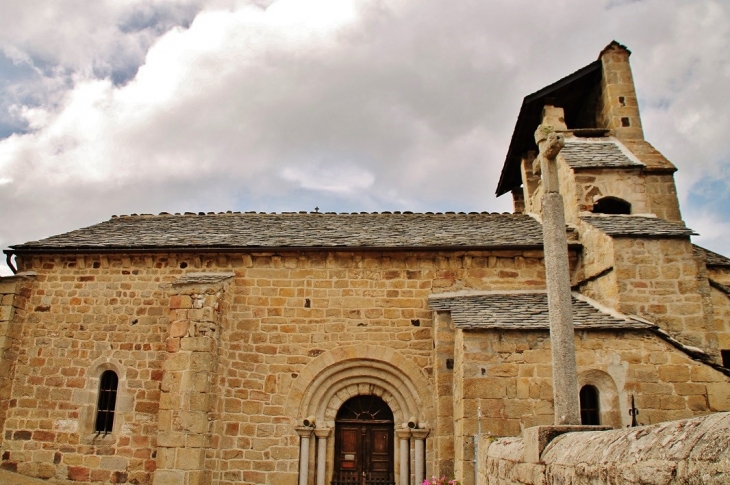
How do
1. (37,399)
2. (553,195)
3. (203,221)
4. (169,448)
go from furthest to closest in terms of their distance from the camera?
(203,221) → (37,399) → (169,448) → (553,195)

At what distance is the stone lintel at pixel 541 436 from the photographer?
440 centimetres

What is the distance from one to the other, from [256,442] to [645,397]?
659 centimetres

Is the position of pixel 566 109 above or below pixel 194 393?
above

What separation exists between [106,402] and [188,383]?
Result: 2.56m

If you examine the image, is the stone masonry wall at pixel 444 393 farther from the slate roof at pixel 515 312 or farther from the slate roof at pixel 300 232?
the slate roof at pixel 300 232

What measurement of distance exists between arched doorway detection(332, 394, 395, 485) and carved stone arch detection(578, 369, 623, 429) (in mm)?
3683

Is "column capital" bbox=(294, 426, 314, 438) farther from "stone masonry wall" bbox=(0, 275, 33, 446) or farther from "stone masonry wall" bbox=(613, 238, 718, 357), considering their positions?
"stone masonry wall" bbox=(613, 238, 718, 357)

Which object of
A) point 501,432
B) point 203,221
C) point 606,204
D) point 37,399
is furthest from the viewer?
point 203,221

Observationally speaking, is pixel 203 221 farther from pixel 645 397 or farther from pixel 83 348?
pixel 645 397

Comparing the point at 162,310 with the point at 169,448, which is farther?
the point at 162,310

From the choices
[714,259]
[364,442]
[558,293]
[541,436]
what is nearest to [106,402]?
[364,442]

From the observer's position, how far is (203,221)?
44.1 feet

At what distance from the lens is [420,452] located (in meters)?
9.86

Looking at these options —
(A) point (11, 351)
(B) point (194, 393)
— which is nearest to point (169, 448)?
(B) point (194, 393)
